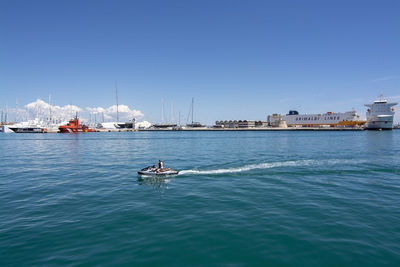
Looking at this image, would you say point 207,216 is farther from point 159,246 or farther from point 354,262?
point 354,262

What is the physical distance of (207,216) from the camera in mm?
15641

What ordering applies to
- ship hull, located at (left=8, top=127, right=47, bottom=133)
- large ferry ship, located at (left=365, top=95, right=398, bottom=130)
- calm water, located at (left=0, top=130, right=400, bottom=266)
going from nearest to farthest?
calm water, located at (left=0, top=130, right=400, bottom=266) < large ferry ship, located at (left=365, top=95, right=398, bottom=130) < ship hull, located at (left=8, top=127, right=47, bottom=133)

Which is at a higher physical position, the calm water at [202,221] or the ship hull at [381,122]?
the ship hull at [381,122]

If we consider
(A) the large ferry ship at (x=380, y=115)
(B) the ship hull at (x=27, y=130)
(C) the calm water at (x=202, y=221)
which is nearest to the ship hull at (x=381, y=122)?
(A) the large ferry ship at (x=380, y=115)

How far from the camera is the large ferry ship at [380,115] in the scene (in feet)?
541

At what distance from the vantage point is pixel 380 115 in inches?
6565

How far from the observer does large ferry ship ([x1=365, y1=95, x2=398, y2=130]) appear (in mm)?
164750

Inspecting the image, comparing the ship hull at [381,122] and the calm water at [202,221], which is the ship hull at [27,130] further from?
the ship hull at [381,122]

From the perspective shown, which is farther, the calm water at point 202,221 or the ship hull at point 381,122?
the ship hull at point 381,122

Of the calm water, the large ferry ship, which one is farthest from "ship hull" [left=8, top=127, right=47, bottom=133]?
the large ferry ship

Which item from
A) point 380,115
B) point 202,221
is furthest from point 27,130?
point 380,115

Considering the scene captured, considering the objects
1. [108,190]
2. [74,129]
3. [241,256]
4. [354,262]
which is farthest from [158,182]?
[74,129]

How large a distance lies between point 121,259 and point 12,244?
688 centimetres

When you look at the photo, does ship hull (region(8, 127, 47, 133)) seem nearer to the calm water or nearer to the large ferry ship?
the calm water
